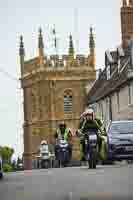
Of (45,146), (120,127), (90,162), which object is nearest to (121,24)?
(45,146)

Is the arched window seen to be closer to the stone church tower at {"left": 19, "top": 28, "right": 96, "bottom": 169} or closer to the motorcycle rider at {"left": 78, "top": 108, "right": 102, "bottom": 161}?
the stone church tower at {"left": 19, "top": 28, "right": 96, "bottom": 169}

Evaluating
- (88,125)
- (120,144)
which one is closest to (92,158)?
(88,125)

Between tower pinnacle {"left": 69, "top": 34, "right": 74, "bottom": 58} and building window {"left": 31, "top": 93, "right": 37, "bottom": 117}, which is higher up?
tower pinnacle {"left": 69, "top": 34, "right": 74, "bottom": 58}

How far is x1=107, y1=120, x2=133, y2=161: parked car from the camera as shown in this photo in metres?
26.6

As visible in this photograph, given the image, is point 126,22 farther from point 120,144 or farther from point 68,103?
point 120,144

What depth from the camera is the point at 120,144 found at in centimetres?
2675

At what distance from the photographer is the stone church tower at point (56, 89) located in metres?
89.6

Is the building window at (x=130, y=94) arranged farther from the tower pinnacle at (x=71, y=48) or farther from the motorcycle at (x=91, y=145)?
the tower pinnacle at (x=71, y=48)

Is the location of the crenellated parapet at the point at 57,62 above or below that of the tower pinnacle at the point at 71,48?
below

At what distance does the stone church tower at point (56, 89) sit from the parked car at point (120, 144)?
59771 mm

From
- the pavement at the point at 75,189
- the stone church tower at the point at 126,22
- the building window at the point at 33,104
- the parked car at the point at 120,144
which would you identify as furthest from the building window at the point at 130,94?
the building window at the point at 33,104

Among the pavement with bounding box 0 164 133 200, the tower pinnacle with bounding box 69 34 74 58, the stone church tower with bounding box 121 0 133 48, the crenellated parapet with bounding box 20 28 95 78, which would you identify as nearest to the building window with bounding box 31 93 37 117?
the crenellated parapet with bounding box 20 28 95 78

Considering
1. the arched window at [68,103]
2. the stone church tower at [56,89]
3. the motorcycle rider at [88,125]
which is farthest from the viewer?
the arched window at [68,103]

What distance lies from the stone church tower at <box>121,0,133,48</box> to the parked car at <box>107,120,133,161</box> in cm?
3496
